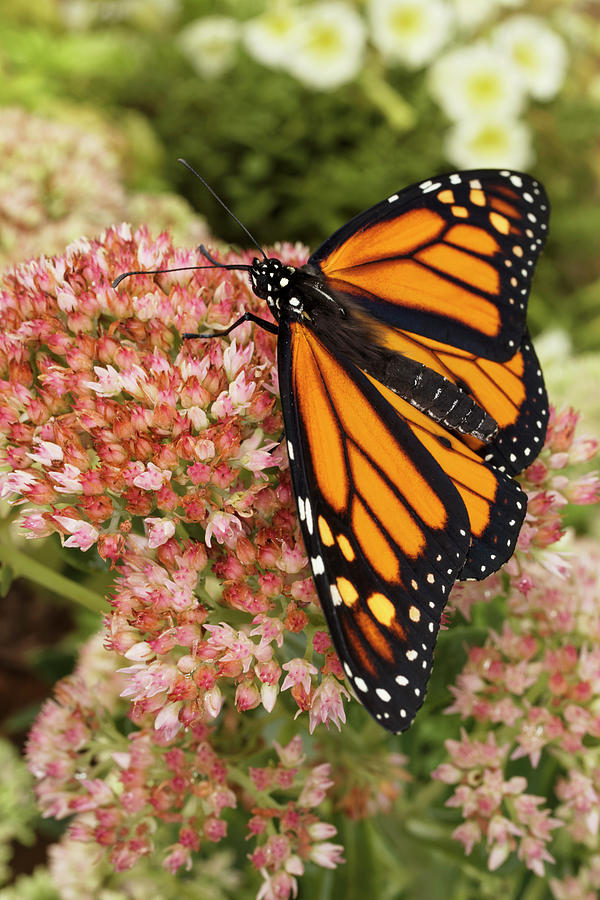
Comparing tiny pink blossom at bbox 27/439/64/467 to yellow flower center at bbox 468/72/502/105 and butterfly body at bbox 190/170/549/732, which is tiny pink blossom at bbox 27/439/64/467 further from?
yellow flower center at bbox 468/72/502/105

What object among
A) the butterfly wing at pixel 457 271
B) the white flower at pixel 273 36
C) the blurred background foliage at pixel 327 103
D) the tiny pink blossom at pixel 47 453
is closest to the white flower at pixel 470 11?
the blurred background foliage at pixel 327 103

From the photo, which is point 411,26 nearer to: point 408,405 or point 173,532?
point 408,405

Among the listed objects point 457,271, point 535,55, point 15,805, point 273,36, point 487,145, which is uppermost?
point 535,55

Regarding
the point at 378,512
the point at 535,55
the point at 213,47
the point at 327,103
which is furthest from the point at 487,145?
the point at 378,512

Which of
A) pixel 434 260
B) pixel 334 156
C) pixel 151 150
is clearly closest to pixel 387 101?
pixel 334 156

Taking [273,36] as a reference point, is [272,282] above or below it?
below

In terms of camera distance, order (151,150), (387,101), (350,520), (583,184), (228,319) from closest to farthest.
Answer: (350,520)
(228,319)
(151,150)
(387,101)
(583,184)

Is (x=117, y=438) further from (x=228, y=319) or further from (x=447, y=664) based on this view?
(x=447, y=664)
